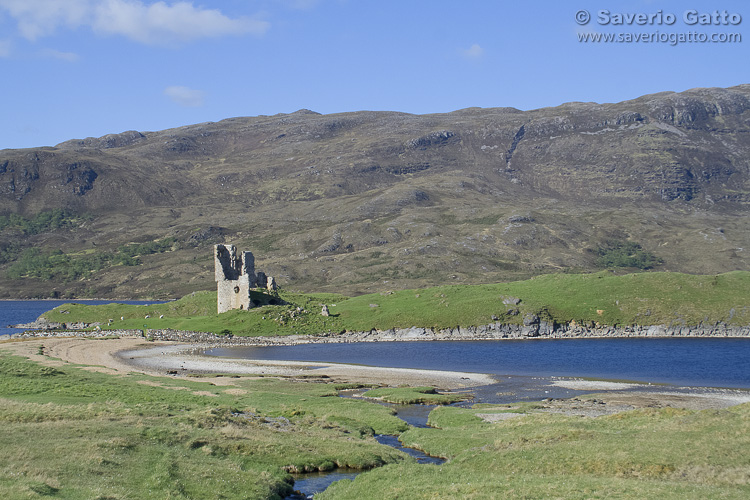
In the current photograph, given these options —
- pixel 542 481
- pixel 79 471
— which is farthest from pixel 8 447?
pixel 542 481

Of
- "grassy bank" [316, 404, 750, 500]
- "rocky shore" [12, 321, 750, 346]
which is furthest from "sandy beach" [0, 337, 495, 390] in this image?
"grassy bank" [316, 404, 750, 500]

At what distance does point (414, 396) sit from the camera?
60.4m

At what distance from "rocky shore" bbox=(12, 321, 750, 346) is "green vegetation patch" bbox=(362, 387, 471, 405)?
47531 mm

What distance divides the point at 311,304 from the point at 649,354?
60326mm

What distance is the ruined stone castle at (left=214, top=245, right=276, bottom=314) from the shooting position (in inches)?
4715

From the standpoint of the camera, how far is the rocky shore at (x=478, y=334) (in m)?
110

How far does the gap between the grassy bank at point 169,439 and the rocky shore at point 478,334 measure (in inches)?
2004

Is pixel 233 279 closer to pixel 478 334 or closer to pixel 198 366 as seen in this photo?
pixel 478 334

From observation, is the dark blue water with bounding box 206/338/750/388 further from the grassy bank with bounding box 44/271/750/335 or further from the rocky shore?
the grassy bank with bounding box 44/271/750/335

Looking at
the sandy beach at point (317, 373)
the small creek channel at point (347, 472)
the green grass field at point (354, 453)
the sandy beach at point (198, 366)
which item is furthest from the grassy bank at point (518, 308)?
the green grass field at point (354, 453)

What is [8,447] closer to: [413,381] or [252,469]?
[252,469]

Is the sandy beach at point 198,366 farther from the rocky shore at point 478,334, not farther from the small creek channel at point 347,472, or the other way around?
the small creek channel at point 347,472

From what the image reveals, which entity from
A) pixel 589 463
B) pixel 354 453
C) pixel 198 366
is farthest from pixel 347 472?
pixel 198 366

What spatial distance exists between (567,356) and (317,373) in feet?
117
